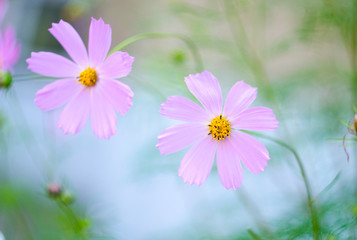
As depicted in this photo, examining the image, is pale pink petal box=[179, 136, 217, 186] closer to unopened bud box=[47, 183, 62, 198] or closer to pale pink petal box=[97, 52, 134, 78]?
pale pink petal box=[97, 52, 134, 78]

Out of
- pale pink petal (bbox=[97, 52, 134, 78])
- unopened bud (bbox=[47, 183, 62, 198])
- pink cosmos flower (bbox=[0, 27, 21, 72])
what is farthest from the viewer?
unopened bud (bbox=[47, 183, 62, 198])

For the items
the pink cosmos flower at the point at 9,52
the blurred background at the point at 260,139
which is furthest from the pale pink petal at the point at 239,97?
the pink cosmos flower at the point at 9,52

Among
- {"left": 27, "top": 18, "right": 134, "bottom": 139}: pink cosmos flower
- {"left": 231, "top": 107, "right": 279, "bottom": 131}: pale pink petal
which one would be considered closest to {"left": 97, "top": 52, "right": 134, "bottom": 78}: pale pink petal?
{"left": 27, "top": 18, "right": 134, "bottom": 139}: pink cosmos flower

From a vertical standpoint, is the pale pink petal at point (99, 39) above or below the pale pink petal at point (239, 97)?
above

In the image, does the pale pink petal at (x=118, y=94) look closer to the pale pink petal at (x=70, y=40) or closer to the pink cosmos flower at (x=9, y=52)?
the pale pink petal at (x=70, y=40)

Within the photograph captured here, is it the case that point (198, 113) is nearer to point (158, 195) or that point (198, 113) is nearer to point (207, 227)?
point (207, 227)

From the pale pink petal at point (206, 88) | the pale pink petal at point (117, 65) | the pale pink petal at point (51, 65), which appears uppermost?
the pale pink petal at point (51, 65)

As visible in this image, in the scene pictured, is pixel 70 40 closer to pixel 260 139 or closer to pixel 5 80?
pixel 5 80

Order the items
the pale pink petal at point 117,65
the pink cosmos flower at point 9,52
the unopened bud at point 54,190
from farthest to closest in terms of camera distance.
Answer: the unopened bud at point 54,190 < the pink cosmos flower at point 9,52 < the pale pink petal at point 117,65
